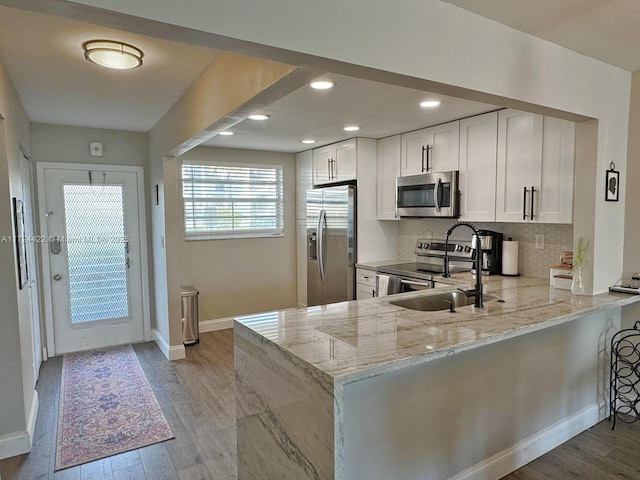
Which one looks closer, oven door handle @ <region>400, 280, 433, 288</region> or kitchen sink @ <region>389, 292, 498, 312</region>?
kitchen sink @ <region>389, 292, 498, 312</region>

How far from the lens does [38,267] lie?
4219mm

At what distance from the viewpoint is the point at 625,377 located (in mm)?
2787

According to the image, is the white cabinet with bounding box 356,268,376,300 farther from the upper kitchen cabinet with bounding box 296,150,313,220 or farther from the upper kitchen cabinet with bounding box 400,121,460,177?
the upper kitchen cabinet with bounding box 296,150,313,220

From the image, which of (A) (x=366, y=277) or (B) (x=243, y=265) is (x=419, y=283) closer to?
(A) (x=366, y=277)

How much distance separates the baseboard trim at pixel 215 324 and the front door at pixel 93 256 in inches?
27.2

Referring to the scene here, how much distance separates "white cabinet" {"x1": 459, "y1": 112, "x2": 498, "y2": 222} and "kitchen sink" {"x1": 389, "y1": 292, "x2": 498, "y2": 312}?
0.98 m

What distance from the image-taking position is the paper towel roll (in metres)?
3.50

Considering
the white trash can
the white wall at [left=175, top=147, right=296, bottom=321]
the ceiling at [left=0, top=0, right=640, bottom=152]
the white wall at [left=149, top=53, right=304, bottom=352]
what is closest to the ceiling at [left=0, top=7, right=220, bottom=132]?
the ceiling at [left=0, top=0, right=640, bottom=152]

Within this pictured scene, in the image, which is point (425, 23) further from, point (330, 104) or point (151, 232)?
point (151, 232)

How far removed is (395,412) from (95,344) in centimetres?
398

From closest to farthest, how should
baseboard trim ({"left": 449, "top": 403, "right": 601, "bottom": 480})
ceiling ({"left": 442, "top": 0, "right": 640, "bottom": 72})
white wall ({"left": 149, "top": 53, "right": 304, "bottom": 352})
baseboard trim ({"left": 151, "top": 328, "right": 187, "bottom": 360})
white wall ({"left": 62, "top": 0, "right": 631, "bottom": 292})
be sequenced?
white wall ({"left": 62, "top": 0, "right": 631, "bottom": 292})
ceiling ({"left": 442, "top": 0, "right": 640, "bottom": 72})
white wall ({"left": 149, "top": 53, "right": 304, "bottom": 352})
baseboard trim ({"left": 449, "top": 403, "right": 601, "bottom": 480})
baseboard trim ({"left": 151, "top": 328, "right": 187, "bottom": 360})

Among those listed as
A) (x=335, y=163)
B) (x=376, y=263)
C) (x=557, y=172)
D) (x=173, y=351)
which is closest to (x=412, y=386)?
(x=557, y=172)

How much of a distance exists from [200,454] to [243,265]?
9.91 ft

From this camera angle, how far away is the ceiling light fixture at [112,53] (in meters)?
2.29
